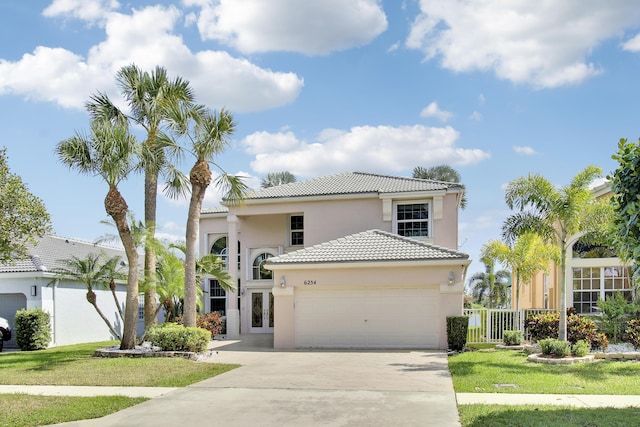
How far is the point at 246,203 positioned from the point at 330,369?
40.3 feet

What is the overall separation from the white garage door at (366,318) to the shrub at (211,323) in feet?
18.3

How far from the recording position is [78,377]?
46.6 ft

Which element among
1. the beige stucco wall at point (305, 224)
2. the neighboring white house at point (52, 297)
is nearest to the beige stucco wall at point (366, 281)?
the beige stucco wall at point (305, 224)

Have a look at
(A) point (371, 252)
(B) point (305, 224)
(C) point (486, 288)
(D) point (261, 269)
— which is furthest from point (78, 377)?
(C) point (486, 288)

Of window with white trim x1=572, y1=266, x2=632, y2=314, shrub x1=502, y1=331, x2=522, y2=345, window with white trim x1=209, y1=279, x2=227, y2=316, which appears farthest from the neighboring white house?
window with white trim x1=572, y1=266, x2=632, y2=314

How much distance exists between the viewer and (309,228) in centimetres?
2552

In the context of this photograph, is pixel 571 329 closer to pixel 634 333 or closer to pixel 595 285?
pixel 634 333

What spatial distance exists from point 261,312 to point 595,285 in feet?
47.6

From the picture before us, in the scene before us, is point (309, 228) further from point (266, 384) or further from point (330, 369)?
point (266, 384)

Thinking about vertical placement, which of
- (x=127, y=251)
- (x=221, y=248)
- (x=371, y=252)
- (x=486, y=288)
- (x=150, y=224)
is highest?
(x=150, y=224)

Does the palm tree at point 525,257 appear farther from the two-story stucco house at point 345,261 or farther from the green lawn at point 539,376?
the green lawn at point 539,376

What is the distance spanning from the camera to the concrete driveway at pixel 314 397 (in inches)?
378

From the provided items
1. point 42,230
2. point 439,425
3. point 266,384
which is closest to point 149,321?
point 42,230

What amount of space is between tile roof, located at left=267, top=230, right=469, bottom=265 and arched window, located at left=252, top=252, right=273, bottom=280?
6046 mm
